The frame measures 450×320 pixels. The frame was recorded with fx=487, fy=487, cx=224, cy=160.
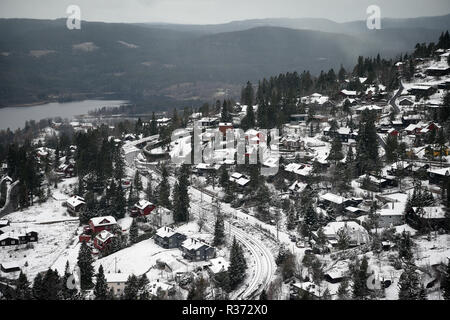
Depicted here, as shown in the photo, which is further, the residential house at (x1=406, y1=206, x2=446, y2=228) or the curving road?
the residential house at (x1=406, y1=206, x2=446, y2=228)

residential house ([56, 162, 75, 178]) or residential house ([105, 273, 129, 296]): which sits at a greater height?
residential house ([56, 162, 75, 178])

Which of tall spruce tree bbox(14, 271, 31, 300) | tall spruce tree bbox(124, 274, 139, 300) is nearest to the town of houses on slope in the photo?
tall spruce tree bbox(124, 274, 139, 300)

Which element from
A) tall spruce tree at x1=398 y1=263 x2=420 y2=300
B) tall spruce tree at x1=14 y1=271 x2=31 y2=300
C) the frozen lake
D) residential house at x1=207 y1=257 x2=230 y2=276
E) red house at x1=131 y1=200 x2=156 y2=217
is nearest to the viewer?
tall spruce tree at x1=398 y1=263 x2=420 y2=300

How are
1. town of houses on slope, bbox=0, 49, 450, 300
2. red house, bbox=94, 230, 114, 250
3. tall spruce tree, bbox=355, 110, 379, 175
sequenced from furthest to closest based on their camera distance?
1. tall spruce tree, bbox=355, 110, 379, 175
2. red house, bbox=94, 230, 114, 250
3. town of houses on slope, bbox=0, 49, 450, 300

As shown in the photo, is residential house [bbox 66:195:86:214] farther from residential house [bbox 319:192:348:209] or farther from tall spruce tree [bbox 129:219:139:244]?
residential house [bbox 319:192:348:209]

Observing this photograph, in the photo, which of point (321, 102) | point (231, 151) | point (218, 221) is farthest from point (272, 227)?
point (321, 102)
